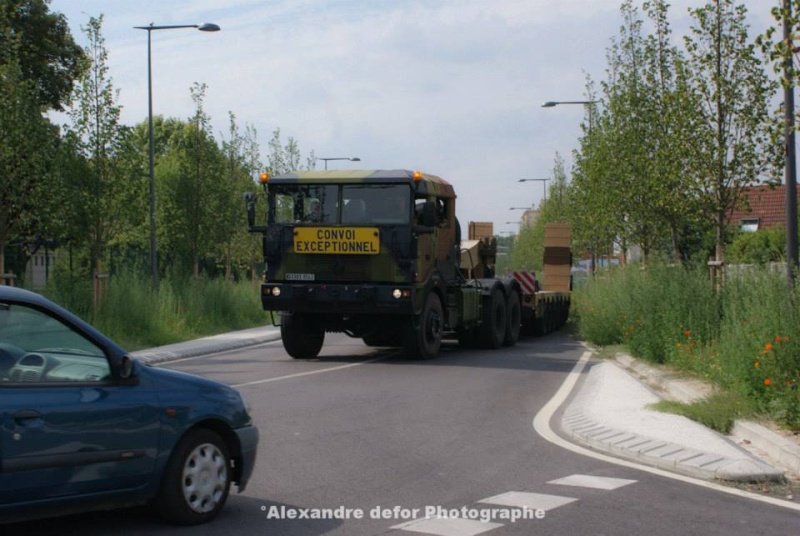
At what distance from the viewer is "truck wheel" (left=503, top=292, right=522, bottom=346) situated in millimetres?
23734

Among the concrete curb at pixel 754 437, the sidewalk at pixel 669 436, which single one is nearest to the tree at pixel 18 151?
the sidewalk at pixel 669 436

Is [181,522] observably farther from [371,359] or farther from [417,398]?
[371,359]

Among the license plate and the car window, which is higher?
the license plate

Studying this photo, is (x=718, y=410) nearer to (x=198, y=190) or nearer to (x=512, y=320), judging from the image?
(x=512, y=320)

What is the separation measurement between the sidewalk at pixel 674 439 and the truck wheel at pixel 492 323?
27.2ft

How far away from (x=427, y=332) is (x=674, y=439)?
9.89 meters

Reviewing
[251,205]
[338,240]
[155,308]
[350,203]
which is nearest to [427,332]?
[338,240]

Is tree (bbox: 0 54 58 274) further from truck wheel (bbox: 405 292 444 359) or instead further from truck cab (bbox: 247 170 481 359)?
truck wheel (bbox: 405 292 444 359)

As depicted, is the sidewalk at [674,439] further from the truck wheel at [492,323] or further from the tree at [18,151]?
the tree at [18,151]

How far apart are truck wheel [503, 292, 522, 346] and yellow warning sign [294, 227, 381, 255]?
19.1 ft

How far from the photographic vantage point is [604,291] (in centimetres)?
2473

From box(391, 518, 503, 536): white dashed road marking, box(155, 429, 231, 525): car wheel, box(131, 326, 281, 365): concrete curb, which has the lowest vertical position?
box(131, 326, 281, 365): concrete curb

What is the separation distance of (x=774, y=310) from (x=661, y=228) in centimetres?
1894

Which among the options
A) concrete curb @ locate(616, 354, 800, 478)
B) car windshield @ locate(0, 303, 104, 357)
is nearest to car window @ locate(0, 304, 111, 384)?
car windshield @ locate(0, 303, 104, 357)
